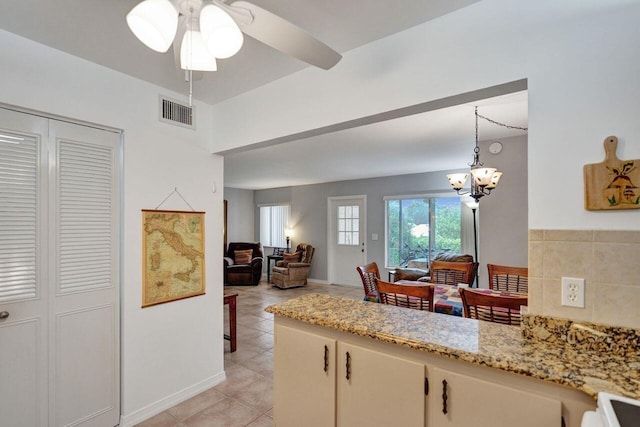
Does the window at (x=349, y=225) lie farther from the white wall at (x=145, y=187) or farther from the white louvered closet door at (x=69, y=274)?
the white louvered closet door at (x=69, y=274)

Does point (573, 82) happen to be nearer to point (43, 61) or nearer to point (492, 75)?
point (492, 75)

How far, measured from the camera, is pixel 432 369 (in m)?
1.27

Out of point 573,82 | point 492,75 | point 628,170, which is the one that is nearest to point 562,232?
point 628,170

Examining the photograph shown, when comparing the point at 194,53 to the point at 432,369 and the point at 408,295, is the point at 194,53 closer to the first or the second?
the point at 432,369

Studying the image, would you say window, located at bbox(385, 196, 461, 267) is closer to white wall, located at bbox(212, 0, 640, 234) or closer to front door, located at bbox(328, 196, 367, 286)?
front door, located at bbox(328, 196, 367, 286)

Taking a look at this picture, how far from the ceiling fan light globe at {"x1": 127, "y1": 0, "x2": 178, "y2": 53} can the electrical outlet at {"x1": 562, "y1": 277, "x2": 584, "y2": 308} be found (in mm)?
1714

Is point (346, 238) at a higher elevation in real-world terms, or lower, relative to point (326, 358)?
higher

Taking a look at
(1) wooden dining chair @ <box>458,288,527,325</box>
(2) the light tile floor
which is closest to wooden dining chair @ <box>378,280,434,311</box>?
(1) wooden dining chair @ <box>458,288,527,325</box>

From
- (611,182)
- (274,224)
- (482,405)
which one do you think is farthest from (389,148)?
(274,224)

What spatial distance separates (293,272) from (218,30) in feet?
21.4

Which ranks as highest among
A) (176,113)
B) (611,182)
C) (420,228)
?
(176,113)

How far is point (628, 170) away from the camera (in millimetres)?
1166

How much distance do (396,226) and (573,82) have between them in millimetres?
5754

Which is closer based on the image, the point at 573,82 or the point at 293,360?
the point at 573,82
